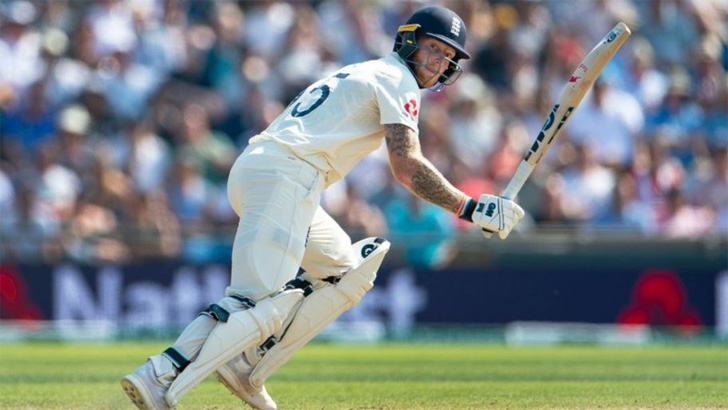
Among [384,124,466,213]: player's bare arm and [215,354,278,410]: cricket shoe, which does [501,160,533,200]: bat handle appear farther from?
[215,354,278,410]: cricket shoe

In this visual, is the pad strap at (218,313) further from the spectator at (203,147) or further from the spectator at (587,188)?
the spectator at (587,188)

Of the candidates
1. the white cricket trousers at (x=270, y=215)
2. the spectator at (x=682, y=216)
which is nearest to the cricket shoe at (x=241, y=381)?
the white cricket trousers at (x=270, y=215)

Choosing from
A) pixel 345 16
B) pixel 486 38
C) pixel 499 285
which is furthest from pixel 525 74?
pixel 499 285

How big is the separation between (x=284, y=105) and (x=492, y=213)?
891 cm

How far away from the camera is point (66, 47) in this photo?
14.8 meters

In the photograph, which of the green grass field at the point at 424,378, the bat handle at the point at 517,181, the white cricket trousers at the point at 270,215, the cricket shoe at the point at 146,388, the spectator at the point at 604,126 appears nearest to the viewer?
the cricket shoe at the point at 146,388

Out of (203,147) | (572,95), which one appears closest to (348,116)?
(572,95)

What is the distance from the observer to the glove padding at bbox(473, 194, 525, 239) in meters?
5.95

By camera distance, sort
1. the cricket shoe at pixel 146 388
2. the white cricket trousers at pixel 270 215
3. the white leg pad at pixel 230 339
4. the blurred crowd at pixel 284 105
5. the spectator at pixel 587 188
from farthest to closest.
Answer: the spectator at pixel 587 188, the blurred crowd at pixel 284 105, the white cricket trousers at pixel 270 215, the white leg pad at pixel 230 339, the cricket shoe at pixel 146 388

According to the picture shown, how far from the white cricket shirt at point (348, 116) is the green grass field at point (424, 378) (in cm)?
140

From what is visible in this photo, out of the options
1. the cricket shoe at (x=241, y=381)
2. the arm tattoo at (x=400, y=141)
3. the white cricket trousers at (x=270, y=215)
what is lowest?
the cricket shoe at (x=241, y=381)

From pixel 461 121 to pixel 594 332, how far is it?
2.95m

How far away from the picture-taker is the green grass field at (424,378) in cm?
688

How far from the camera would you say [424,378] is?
8719 millimetres
